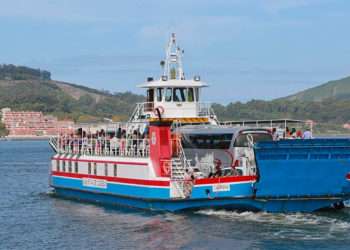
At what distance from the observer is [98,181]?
40.5 metres

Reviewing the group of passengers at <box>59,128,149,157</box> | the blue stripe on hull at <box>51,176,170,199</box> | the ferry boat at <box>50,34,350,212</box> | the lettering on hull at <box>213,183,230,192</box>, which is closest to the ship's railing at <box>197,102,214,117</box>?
the ferry boat at <box>50,34,350,212</box>

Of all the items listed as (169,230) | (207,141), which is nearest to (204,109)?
(207,141)

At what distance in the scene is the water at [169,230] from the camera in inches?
1175

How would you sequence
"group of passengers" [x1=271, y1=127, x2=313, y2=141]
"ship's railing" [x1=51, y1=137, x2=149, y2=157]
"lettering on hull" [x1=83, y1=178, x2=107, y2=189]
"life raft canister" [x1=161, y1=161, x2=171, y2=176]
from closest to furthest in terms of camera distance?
1. "life raft canister" [x1=161, y1=161, x2=171, y2=176]
2. "group of passengers" [x1=271, y1=127, x2=313, y2=141]
3. "ship's railing" [x1=51, y1=137, x2=149, y2=157]
4. "lettering on hull" [x1=83, y1=178, x2=107, y2=189]

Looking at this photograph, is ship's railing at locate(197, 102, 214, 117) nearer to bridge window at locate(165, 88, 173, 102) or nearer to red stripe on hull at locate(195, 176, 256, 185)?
bridge window at locate(165, 88, 173, 102)

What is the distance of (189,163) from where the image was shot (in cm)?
3619

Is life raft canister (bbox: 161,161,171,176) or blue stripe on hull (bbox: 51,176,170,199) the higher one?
life raft canister (bbox: 161,161,171,176)

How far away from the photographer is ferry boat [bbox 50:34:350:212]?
3247 cm

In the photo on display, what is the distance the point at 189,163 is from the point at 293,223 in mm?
5902

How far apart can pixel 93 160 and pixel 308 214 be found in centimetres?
1170

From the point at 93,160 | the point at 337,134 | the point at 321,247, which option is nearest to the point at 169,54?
the point at 93,160

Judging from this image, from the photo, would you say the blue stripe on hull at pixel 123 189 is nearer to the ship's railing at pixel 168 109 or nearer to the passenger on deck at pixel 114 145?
the passenger on deck at pixel 114 145

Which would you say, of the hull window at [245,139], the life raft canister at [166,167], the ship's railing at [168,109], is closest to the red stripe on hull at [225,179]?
the life raft canister at [166,167]

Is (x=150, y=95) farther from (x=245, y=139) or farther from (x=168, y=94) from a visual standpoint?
(x=245, y=139)
